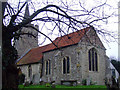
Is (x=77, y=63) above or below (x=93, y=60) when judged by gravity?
below

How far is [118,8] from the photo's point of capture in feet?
21.4

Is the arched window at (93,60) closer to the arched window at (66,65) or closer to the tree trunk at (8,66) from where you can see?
the arched window at (66,65)

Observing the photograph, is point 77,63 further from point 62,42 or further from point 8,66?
point 8,66

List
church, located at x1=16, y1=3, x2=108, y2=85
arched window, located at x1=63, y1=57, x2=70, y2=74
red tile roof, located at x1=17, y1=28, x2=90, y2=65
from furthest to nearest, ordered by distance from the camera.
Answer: arched window, located at x1=63, y1=57, x2=70, y2=74
church, located at x1=16, y1=3, x2=108, y2=85
red tile roof, located at x1=17, y1=28, x2=90, y2=65

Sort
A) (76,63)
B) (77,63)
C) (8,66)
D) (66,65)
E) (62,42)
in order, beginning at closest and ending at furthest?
(8,66) → (77,63) → (76,63) → (66,65) → (62,42)

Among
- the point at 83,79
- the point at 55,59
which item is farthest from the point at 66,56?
the point at 83,79

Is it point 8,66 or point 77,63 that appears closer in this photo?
point 8,66

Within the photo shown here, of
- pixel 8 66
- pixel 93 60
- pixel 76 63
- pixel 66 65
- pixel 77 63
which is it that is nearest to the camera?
pixel 8 66

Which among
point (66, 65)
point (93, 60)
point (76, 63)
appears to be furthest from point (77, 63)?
point (93, 60)

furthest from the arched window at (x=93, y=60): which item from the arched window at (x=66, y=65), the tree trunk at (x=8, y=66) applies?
the tree trunk at (x=8, y=66)

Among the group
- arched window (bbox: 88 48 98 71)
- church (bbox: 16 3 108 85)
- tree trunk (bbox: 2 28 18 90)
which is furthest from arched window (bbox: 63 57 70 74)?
tree trunk (bbox: 2 28 18 90)

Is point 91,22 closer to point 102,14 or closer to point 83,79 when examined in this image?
point 102,14

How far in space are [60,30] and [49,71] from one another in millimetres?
19097

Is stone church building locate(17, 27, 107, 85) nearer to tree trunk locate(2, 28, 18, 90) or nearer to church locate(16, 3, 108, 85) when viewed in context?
church locate(16, 3, 108, 85)
